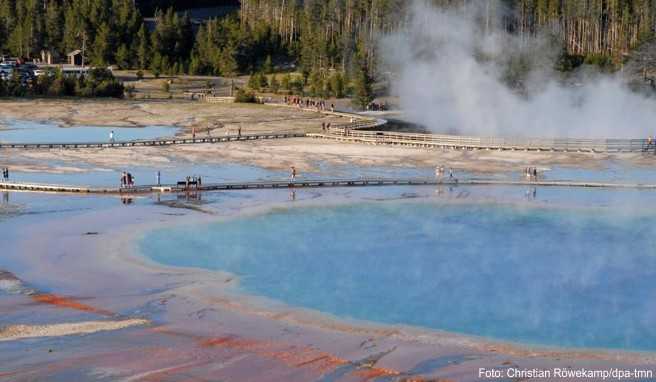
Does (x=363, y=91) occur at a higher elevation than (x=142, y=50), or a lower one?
lower

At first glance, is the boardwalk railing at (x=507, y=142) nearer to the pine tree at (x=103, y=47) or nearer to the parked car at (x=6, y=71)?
the parked car at (x=6, y=71)

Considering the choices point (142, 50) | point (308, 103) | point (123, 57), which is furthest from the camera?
point (123, 57)

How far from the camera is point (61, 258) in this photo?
25.5m

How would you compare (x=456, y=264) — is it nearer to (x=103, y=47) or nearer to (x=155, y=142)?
(x=155, y=142)

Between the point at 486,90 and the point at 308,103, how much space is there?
1056 centimetres

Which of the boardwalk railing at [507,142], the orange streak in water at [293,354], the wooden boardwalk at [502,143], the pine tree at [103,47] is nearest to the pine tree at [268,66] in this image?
the pine tree at [103,47]

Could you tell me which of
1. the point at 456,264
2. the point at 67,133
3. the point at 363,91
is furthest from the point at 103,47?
the point at 456,264

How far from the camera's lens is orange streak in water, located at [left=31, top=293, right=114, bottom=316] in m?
20.9

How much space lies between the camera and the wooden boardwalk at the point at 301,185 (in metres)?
35.5

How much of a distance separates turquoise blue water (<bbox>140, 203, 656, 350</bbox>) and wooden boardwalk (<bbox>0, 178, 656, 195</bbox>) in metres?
3.90

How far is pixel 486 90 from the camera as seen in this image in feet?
208

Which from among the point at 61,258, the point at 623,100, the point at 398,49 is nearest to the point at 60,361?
the point at 61,258

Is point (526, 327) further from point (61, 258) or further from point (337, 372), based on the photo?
point (61, 258)

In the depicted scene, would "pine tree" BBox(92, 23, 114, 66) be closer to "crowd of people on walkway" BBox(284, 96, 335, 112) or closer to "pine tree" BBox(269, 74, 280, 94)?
"pine tree" BBox(269, 74, 280, 94)
